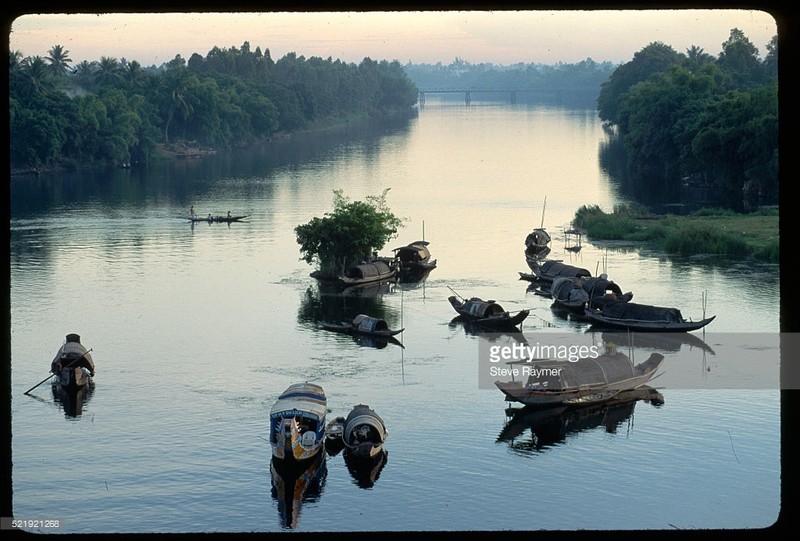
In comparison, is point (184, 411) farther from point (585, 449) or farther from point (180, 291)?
point (180, 291)

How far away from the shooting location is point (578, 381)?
24.1 meters

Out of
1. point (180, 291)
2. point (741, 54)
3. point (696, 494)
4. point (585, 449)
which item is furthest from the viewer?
point (741, 54)

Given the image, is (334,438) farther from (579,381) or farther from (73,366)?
(73,366)

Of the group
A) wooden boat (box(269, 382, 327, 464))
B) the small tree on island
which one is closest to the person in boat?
wooden boat (box(269, 382, 327, 464))

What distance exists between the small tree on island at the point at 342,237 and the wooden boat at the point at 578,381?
11.2 meters

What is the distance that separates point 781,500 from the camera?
7.32ft

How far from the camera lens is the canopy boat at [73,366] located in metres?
24.2

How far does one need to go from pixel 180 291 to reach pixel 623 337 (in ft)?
41.2

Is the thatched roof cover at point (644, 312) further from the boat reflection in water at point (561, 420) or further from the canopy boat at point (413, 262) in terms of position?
the canopy boat at point (413, 262)

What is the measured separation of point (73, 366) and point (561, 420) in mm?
9927

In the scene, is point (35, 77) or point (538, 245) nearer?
point (538, 245)

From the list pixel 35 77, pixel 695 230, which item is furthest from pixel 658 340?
pixel 35 77

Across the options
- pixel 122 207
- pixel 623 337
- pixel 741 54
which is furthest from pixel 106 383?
pixel 741 54

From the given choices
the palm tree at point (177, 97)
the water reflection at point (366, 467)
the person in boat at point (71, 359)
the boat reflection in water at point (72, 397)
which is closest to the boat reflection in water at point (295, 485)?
the water reflection at point (366, 467)
